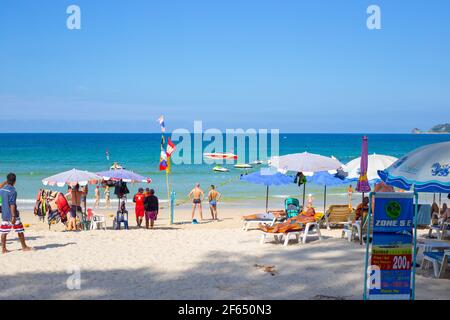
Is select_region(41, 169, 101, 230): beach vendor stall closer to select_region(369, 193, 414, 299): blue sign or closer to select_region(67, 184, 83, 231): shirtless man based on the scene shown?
select_region(67, 184, 83, 231): shirtless man

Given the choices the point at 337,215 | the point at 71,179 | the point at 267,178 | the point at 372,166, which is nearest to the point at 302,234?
the point at 337,215

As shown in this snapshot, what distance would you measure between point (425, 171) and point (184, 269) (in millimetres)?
3835

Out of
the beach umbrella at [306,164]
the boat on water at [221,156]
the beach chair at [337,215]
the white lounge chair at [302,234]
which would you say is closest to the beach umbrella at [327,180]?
the beach chair at [337,215]

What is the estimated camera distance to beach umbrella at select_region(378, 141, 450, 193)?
266 inches

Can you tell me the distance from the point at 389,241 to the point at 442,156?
6.24 ft

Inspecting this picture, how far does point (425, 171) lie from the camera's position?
22.7 feet

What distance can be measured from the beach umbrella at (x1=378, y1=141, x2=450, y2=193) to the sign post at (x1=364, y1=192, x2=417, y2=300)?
43.7 inches

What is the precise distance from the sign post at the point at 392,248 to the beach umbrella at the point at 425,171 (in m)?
1.11

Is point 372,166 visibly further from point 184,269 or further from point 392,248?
point 392,248

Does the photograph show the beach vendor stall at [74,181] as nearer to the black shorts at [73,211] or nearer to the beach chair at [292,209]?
the black shorts at [73,211]

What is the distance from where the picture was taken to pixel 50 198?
47.3 feet

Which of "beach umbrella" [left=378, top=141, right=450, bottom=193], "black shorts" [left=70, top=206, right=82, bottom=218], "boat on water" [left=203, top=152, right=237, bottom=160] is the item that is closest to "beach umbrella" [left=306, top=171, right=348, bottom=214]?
"beach umbrella" [left=378, top=141, right=450, bottom=193]
